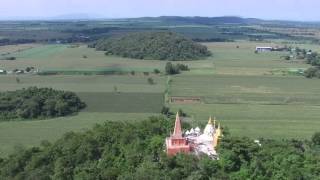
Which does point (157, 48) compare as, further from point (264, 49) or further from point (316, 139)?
point (316, 139)

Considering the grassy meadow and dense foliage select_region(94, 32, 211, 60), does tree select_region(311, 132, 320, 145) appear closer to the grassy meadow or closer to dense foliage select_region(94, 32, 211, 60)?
the grassy meadow

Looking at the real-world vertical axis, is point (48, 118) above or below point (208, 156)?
below

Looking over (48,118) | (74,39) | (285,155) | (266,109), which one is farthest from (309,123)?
(74,39)

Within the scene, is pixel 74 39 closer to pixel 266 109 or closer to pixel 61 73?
pixel 61 73

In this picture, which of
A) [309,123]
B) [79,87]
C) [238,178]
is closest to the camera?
[238,178]

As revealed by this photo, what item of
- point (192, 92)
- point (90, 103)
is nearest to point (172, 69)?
point (192, 92)
